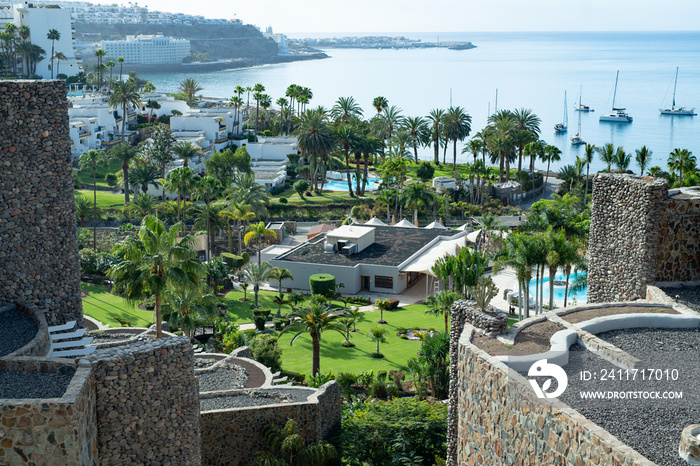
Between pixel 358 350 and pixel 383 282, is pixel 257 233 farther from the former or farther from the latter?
pixel 358 350

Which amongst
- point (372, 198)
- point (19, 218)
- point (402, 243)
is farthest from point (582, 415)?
point (372, 198)

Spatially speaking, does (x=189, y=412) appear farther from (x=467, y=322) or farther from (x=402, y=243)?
(x=402, y=243)

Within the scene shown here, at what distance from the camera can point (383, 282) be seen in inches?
2031

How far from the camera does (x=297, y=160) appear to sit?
9562cm

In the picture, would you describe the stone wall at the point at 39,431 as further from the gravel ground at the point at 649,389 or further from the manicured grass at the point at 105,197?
the manicured grass at the point at 105,197

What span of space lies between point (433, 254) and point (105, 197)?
3751cm

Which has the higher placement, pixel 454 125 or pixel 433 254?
pixel 454 125

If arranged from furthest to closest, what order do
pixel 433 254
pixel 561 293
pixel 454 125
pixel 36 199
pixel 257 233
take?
pixel 454 125, pixel 257 233, pixel 433 254, pixel 561 293, pixel 36 199

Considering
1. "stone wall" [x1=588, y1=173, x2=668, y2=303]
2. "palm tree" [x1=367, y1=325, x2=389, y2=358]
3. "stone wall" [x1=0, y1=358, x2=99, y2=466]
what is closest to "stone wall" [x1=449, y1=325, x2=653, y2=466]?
"stone wall" [x1=588, y1=173, x2=668, y2=303]

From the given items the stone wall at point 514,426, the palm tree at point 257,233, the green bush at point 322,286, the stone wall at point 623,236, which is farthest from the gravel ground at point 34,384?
the palm tree at point 257,233

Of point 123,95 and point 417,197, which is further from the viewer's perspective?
point 123,95

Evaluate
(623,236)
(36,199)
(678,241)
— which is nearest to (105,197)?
(36,199)

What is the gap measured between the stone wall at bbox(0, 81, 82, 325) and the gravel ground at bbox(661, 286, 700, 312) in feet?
53.7

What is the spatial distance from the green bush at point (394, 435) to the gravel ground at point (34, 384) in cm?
1043
